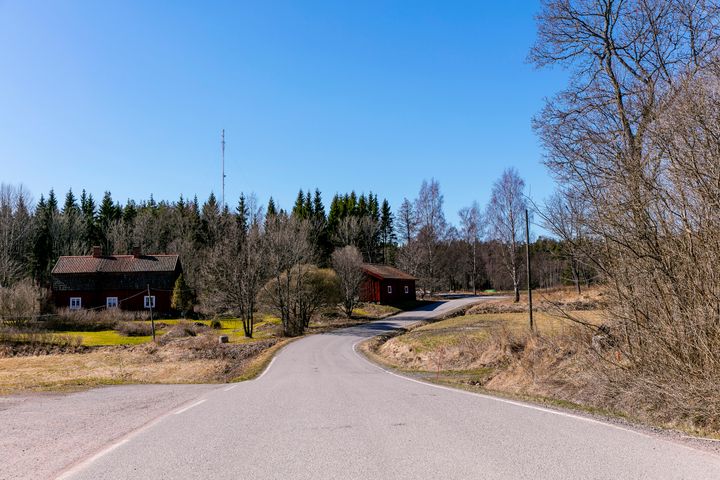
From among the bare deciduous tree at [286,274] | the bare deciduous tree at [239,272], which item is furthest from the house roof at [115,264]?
the bare deciduous tree at [286,274]

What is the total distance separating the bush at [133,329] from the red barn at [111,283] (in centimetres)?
1356

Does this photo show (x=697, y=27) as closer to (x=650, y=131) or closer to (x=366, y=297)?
(x=650, y=131)

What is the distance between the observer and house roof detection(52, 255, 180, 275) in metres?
63.2

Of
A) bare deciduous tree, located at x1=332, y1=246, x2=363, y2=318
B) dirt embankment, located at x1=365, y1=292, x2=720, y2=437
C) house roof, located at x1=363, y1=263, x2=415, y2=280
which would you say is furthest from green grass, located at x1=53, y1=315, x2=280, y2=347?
dirt embankment, located at x1=365, y1=292, x2=720, y2=437

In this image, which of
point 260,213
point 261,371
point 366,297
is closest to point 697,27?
point 261,371

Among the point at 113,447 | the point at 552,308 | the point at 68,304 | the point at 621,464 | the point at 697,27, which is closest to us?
the point at 621,464

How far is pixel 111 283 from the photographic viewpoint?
210 ft

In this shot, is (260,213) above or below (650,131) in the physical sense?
above

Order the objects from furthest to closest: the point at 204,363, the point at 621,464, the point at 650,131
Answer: the point at 204,363 → the point at 650,131 → the point at 621,464

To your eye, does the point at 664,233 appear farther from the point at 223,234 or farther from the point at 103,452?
the point at 223,234

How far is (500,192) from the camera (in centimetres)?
5381

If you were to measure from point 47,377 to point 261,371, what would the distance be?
30.4 ft

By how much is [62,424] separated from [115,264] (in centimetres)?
6207

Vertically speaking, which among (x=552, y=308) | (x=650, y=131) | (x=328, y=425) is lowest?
(x=328, y=425)
